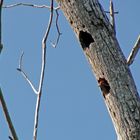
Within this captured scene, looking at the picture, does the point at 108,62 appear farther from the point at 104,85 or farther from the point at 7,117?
the point at 7,117

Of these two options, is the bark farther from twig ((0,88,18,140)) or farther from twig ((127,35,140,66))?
twig ((0,88,18,140))

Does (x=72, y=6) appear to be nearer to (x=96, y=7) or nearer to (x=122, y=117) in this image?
(x=96, y=7)

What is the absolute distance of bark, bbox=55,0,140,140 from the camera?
128 centimetres

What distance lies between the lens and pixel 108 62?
4.38ft

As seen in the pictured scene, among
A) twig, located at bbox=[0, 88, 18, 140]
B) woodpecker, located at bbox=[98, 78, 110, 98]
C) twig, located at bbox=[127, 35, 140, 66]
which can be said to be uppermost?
twig, located at bbox=[127, 35, 140, 66]

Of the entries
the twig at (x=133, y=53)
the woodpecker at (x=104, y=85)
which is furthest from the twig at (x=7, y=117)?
the twig at (x=133, y=53)

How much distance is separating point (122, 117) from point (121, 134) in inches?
1.8

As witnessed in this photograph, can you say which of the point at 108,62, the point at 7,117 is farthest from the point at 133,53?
the point at 7,117

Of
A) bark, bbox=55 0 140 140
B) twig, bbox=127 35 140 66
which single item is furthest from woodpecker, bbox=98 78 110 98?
twig, bbox=127 35 140 66

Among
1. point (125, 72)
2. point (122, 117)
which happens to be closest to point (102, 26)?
point (125, 72)

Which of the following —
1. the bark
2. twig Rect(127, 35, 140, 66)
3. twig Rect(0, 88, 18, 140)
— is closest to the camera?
twig Rect(0, 88, 18, 140)

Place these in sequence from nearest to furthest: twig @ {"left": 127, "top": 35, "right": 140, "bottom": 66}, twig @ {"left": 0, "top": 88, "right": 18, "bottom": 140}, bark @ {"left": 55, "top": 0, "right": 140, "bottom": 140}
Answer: twig @ {"left": 0, "top": 88, "right": 18, "bottom": 140} → bark @ {"left": 55, "top": 0, "right": 140, "bottom": 140} → twig @ {"left": 127, "top": 35, "right": 140, "bottom": 66}

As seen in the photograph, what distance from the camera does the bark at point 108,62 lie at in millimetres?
1275

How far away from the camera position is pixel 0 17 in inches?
41.4
